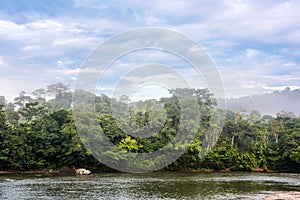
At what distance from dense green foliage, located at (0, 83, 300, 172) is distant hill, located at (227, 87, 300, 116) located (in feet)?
270

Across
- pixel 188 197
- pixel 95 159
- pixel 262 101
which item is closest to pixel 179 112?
pixel 95 159

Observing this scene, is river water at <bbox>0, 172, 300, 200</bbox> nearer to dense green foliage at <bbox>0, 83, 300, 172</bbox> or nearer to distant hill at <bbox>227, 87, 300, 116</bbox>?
dense green foliage at <bbox>0, 83, 300, 172</bbox>

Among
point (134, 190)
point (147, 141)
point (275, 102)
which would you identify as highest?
point (275, 102)

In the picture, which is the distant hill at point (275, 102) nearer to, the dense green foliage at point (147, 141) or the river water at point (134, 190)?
the dense green foliage at point (147, 141)

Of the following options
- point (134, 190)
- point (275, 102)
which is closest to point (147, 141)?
point (134, 190)

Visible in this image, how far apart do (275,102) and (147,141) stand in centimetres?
10297

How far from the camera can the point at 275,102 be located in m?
134

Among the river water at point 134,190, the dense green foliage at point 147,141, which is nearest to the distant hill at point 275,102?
the dense green foliage at point 147,141

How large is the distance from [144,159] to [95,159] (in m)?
5.07

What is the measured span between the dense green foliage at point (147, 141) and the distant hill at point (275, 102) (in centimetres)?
8239

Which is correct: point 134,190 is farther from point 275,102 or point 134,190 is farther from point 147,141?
point 275,102

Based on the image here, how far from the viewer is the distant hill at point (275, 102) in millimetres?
128000

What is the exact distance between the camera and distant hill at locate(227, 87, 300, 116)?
128 metres

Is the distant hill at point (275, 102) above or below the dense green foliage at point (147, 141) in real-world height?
above
